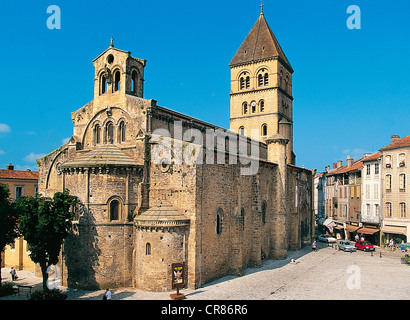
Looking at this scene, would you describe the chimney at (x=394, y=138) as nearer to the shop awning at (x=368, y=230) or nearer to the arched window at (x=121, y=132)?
the shop awning at (x=368, y=230)

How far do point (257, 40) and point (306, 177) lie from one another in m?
18.3

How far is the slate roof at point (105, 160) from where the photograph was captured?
2117cm

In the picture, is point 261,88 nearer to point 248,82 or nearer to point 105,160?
point 248,82

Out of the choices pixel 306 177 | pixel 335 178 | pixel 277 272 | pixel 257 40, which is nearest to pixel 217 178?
pixel 277 272

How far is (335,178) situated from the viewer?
2067 inches

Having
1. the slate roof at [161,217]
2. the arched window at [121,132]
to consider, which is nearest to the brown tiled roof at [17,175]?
the arched window at [121,132]

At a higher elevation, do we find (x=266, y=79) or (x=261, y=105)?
(x=266, y=79)

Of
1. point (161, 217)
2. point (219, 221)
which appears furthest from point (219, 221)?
point (161, 217)

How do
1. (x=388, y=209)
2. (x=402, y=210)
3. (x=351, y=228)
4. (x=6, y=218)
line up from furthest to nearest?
(x=351, y=228), (x=388, y=209), (x=402, y=210), (x=6, y=218)

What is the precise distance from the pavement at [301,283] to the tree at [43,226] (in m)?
2.78

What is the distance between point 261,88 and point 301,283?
26.0 metres

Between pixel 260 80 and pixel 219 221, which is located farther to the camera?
pixel 260 80

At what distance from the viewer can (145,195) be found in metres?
22.1
